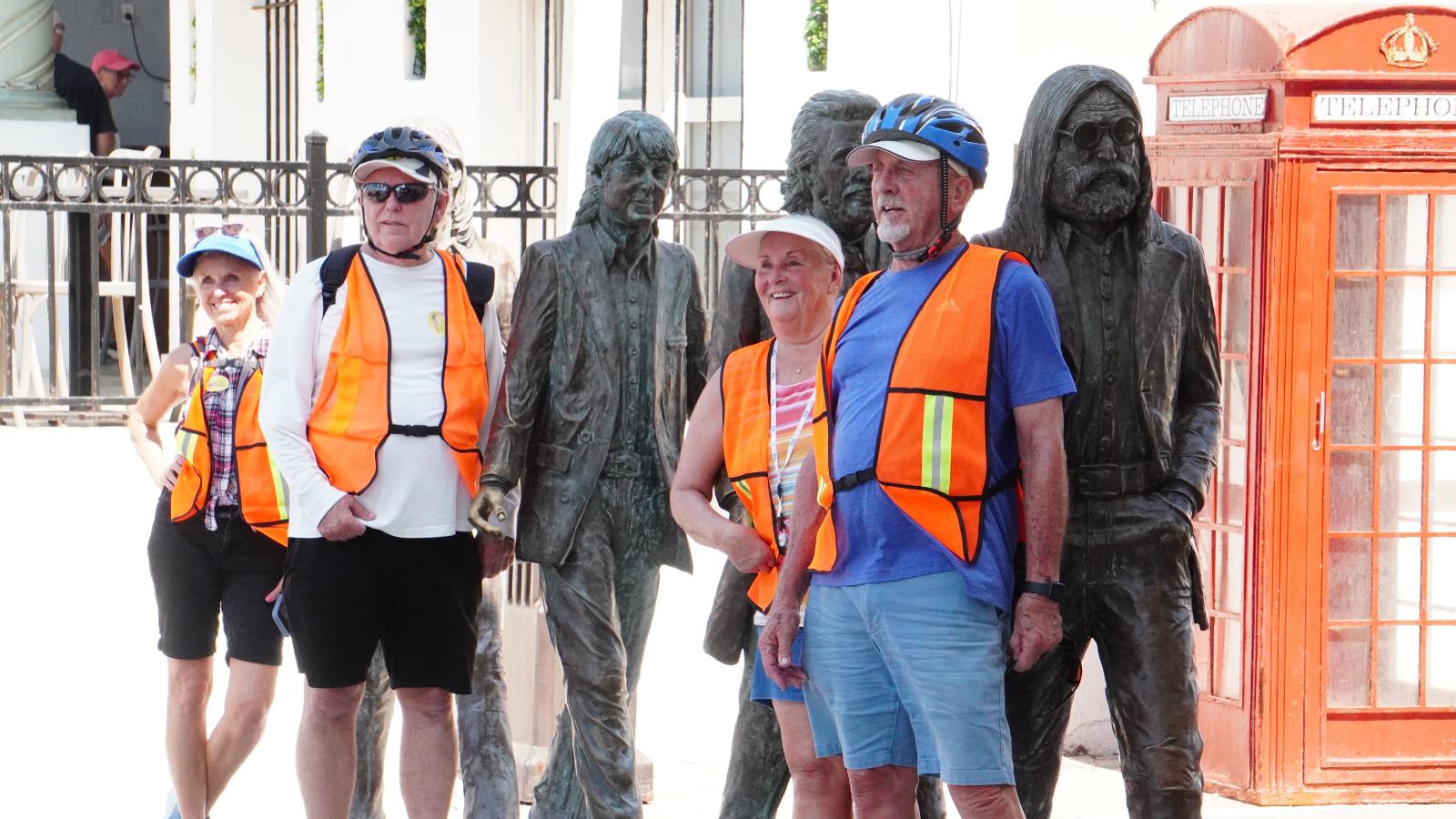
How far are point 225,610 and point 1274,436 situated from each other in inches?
134

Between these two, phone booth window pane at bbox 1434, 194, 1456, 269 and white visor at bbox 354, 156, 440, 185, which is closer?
white visor at bbox 354, 156, 440, 185

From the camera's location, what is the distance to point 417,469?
16.5 feet

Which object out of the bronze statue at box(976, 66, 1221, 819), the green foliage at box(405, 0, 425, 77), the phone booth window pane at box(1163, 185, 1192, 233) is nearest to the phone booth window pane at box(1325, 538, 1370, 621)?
the phone booth window pane at box(1163, 185, 1192, 233)

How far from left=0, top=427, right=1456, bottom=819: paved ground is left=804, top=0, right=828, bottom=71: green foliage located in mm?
4064

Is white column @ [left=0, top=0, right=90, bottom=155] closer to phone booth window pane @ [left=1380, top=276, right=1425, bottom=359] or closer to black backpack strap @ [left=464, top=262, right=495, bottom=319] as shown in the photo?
phone booth window pane @ [left=1380, top=276, right=1425, bottom=359]

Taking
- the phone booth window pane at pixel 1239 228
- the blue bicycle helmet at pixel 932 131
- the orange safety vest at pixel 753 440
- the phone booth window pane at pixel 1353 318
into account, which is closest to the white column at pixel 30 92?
the phone booth window pane at pixel 1239 228

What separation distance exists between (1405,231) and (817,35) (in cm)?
523

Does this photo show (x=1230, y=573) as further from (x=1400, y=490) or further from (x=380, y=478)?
(x=380, y=478)

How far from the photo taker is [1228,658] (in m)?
7.21

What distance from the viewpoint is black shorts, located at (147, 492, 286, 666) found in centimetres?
572

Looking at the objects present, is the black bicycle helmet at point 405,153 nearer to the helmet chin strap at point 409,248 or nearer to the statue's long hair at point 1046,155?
the helmet chin strap at point 409,248

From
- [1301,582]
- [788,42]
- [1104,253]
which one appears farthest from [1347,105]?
[788,42]

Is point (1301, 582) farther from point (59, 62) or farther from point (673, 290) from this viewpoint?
point (59, 62)

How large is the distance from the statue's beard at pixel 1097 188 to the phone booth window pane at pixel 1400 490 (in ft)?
9.90
